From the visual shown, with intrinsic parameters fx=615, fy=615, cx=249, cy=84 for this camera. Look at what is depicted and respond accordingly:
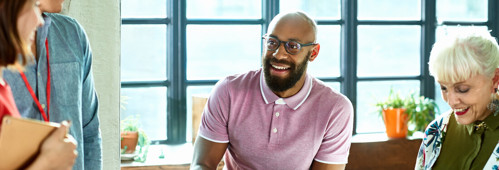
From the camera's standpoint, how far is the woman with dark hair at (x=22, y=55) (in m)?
1.06

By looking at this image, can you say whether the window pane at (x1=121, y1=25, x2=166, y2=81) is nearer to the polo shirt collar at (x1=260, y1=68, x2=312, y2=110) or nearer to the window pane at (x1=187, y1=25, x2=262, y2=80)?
the window pane at (x1=187, y1=25, x2=262, y2=80)

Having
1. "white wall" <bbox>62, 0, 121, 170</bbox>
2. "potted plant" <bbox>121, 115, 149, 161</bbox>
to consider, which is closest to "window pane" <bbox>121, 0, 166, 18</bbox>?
"potted plant" <bbox>121, 115, 149, 161</bbox>

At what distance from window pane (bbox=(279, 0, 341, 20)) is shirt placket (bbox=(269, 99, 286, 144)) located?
197 cm

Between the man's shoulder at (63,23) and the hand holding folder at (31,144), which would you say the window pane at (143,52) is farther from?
the hand holding folder at (31,144)

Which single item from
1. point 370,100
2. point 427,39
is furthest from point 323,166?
point 427,39

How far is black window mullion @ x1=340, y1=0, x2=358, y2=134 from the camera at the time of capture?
4.56m

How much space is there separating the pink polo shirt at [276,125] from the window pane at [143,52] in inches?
69.0

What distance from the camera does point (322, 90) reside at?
2.58 metres

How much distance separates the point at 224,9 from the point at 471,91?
2.47 meters

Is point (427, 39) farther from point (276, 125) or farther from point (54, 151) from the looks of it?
point (54, 151)

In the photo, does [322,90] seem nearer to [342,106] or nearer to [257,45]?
[342,106]

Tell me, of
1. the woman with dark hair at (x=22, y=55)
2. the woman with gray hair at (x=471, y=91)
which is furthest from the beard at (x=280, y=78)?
the woman with dark hair at (x=22, y=55)

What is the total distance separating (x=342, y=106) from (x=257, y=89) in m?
0.36

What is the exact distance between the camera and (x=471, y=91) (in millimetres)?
2166
